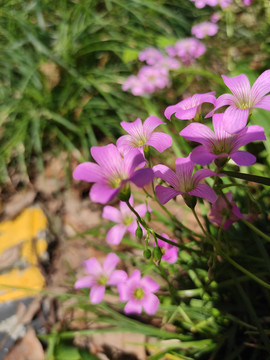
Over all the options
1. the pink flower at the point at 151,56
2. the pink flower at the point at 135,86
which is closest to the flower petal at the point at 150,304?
the pink flower at the point at 135,86

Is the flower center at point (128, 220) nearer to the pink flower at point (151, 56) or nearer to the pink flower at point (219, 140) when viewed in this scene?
the pink flower at point (219, 140)

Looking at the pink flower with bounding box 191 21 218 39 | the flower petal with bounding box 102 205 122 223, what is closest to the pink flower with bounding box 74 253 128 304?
the flower petal with bounding box 102 205 122 223

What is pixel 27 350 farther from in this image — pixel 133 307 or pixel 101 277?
pixel 133 307

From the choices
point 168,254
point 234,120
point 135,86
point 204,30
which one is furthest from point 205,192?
point 204,30

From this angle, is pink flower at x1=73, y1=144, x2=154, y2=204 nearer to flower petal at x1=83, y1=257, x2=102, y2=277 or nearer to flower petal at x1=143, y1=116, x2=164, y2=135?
flower petal at x1=143, y1=116, x2=164, y2=135

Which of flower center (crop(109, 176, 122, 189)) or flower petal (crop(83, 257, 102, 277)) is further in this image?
flower petal (crop(83, 257, 102, 277))

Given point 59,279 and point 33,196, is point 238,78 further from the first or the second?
point 33,196

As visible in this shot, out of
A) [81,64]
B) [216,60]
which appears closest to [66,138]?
[81,64]
